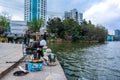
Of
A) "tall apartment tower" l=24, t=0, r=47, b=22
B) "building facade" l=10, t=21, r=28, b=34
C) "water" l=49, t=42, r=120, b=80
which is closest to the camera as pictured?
"water" l=49, t=42, r=120, b=80

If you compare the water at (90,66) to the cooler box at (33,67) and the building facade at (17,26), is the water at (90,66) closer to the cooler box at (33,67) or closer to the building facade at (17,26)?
the cooler box at (33,67)

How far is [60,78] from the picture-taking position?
28.3 ft

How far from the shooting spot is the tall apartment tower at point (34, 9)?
4451 inches

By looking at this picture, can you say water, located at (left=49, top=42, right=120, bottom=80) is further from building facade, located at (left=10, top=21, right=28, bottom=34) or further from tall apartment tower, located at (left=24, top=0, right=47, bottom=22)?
tall apartment tower, located at (left=24, top=0, right=47, bottom=22)

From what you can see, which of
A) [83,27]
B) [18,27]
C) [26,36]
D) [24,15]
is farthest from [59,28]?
[26,36]

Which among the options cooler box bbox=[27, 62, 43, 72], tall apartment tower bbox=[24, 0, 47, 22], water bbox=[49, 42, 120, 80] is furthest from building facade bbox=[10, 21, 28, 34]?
cooler box bbox=[27, 62, 43, 72]

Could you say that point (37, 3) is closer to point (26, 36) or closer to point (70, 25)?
point (70, 25)

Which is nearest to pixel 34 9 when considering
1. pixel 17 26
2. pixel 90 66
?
pixel 17 26

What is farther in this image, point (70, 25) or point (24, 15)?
point (24, 15)

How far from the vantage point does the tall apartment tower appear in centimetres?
11306

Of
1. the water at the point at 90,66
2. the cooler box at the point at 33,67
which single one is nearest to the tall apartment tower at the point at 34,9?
the water at the point at 90,66

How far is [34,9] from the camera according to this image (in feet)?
381

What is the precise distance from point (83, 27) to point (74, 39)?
1100 cm

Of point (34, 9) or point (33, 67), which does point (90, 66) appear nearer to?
point (33, 67)
